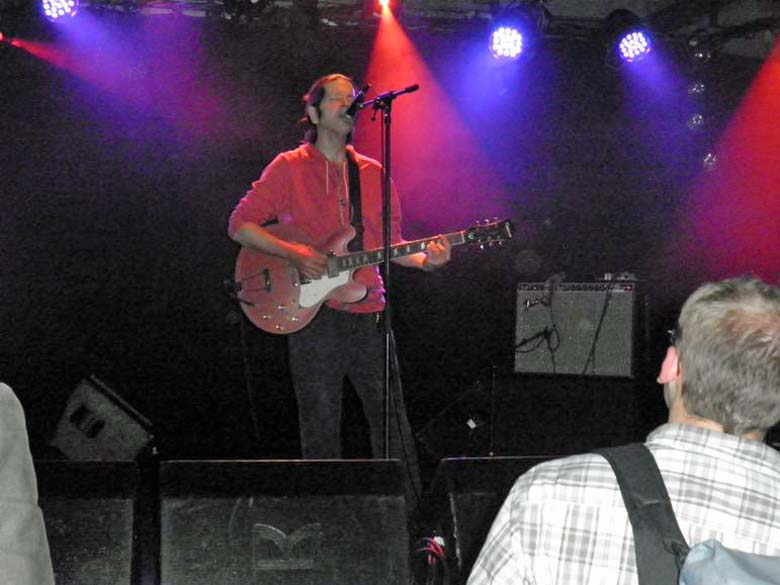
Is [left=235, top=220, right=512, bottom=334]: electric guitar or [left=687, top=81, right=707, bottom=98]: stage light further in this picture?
[left=687, top=81, right=707, bottom=98]: stage light

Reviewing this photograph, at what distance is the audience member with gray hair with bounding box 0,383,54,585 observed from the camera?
122 cm

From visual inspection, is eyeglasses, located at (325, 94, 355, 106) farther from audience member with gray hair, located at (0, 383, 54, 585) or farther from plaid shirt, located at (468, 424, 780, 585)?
audience member with gray hair, located at (0, 383, 54, 585)

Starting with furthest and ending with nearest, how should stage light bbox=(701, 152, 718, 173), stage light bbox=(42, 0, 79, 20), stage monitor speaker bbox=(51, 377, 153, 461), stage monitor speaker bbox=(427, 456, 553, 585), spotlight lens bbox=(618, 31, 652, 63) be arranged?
stage light bbox=(701, 152, 718, 173) < spotlight lens bbox=(618, 31, 652, 63) < stage light bbox=(42, 0, 79, 20) < stage monitor speaker bbox=(51, 377, 153, 461) < stage monitor speaker bbox=(427, 456, 553, 585)

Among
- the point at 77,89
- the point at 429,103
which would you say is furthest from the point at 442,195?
the point at 77,89

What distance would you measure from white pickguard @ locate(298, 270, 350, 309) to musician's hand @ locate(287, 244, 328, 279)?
0.04 meters

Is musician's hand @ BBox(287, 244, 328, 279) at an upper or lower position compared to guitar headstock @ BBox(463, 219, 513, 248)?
lower

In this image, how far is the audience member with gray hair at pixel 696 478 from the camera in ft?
4.81

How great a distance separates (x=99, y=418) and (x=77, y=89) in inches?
75.6

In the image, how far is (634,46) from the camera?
19.8 feet

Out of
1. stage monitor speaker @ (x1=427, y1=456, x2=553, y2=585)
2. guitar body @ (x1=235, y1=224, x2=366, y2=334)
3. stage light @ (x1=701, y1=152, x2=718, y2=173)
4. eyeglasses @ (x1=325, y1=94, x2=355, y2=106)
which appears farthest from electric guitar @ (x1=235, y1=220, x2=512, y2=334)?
stage light @ (x1=701, y1=152, x2=718, y2=173)

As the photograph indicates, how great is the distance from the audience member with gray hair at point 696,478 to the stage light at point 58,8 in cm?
451

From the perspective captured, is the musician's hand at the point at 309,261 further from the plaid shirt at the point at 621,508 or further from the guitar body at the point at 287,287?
the plaid shirt at the point at 621,508

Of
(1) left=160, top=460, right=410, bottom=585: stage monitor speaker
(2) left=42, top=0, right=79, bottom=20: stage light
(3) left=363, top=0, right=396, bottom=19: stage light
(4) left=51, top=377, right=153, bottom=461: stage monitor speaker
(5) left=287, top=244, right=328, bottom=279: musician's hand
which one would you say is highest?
(3) left=363, top=0, right=396, bottom=19: stage light

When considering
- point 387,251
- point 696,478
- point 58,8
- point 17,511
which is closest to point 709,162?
point 387,251
